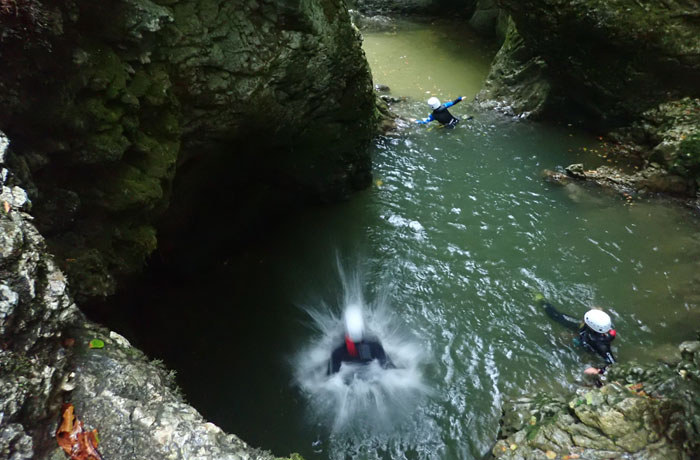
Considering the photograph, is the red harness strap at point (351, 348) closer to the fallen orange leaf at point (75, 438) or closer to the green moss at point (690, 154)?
the fallen orange leaf at point (75, 438)

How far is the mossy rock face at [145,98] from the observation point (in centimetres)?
348

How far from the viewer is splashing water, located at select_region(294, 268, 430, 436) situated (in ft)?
18.7

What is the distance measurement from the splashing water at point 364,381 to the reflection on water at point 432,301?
3 centimetres

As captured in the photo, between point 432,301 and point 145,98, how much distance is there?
5.25 m

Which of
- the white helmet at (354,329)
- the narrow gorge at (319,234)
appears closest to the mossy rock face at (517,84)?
the narrow gorge at (319,234)

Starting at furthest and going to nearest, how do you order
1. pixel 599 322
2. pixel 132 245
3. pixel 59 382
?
pixel 599 322 → pixel 132 245 → pixel 59 382

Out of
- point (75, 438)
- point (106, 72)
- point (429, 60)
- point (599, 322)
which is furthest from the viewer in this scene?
point (429, 60)

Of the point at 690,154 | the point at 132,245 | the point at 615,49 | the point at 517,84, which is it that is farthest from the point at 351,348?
the point at 517,84

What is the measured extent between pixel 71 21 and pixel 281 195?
17.1 feet

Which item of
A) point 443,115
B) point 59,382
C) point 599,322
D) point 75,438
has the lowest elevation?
point 599,322

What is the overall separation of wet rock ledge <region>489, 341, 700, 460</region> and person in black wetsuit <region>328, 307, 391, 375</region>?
1.86 meters

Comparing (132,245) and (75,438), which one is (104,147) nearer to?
(132,245)

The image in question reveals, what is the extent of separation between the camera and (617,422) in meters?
4.74

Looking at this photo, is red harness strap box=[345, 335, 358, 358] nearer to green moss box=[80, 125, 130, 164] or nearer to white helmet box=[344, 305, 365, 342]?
white helmet box=[344, 305, 365, 342]
